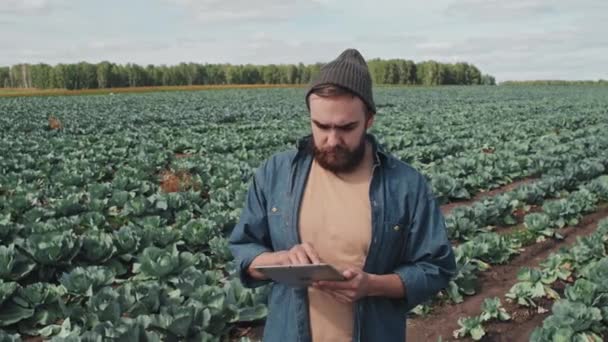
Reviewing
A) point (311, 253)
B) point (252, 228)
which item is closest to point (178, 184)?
point (252, 228)

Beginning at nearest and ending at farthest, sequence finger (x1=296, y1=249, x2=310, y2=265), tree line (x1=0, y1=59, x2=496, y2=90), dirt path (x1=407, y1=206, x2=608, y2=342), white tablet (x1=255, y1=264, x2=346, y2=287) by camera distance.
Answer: white tablet (x1=255, y1=264, x2=346, y2=287)
finger (x1=296, y1=249, x2=310, y2=265)
dirt path (x1=407, y1=206, x2=608, y2=342)
tree line (x1=0, y1=59, x2=496, y2=90)

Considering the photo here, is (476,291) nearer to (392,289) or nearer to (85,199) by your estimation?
(392,289)

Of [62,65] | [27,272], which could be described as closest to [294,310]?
[27,272]

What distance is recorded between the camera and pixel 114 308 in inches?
173

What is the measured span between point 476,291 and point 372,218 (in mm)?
4483

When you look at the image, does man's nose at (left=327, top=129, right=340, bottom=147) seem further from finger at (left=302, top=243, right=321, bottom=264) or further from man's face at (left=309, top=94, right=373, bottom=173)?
finger at (left=302, top=243, right=321, bottom=264)

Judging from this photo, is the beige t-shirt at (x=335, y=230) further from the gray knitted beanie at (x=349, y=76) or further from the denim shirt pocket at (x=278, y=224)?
the gray knitted beanie at (x=349, y=76)

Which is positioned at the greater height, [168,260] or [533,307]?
[168,260]

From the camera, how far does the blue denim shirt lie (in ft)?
7.23

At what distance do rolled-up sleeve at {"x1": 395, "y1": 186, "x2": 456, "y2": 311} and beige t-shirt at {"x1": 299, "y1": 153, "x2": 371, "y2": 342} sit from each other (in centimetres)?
17

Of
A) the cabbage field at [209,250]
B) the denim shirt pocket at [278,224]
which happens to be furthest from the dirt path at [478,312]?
the denim shirt pocket at [278,224]

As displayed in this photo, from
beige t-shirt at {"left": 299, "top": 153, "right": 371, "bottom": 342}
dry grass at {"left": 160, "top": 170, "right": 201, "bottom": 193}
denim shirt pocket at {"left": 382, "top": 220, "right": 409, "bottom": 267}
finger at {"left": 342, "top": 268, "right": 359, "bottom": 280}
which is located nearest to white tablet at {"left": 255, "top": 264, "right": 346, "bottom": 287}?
finger at {"left": 342, "top": 268, "right": 359, "bottom": 280}

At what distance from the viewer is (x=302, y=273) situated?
1.98 meters

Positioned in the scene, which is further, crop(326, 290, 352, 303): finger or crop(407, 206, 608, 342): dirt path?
crop(407, 206, 608, 342): dirt path
